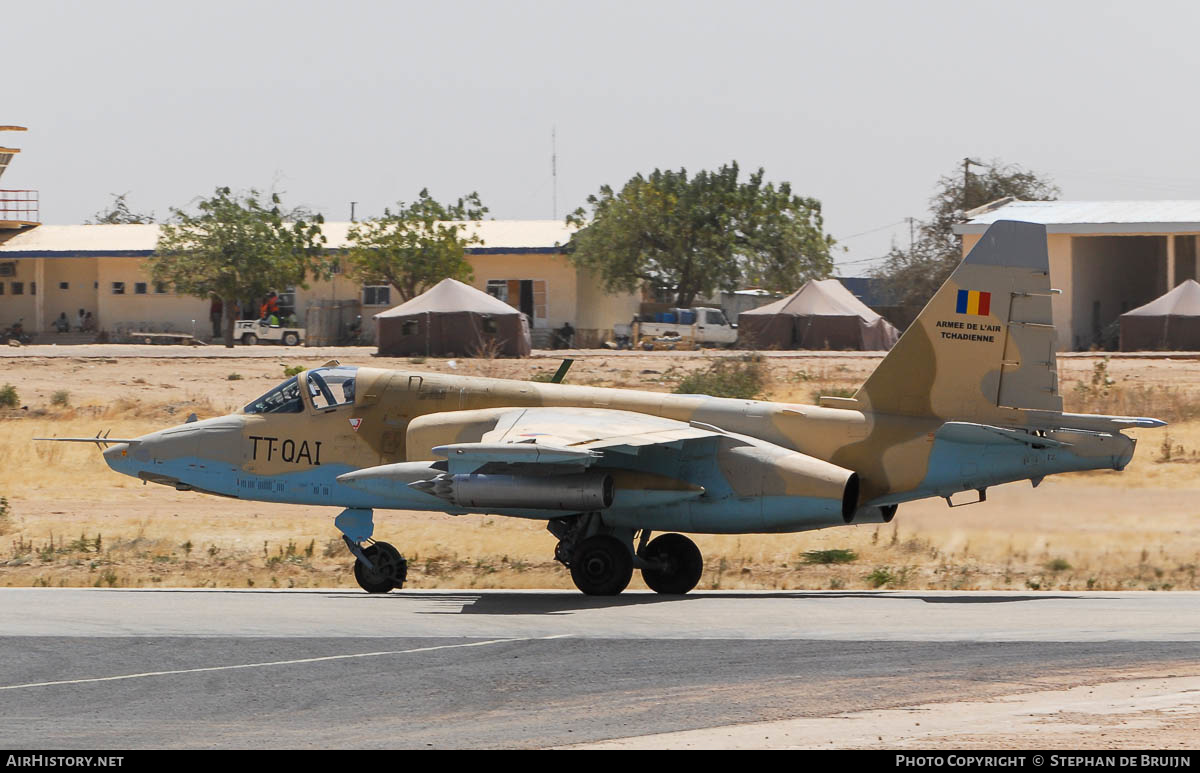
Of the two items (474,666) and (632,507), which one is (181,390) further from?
(474,666)

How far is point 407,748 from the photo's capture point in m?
9.44

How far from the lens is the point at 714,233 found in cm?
6900

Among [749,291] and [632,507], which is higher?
[749,291]

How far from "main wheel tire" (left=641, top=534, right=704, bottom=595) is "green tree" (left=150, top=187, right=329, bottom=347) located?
50.4m

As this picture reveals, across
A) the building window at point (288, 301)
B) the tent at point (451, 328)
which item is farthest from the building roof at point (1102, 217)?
the building window at point (288, 301)

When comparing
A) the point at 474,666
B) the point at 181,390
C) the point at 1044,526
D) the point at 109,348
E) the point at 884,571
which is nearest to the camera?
the point at 474,666

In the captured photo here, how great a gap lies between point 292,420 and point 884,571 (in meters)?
7.62

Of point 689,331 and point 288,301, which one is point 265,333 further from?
point 689,331

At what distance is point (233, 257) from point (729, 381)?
34871 millimetres

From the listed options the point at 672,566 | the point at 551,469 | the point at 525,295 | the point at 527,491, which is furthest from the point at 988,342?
the point at 525,295

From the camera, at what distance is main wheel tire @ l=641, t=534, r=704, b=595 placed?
16594 mm

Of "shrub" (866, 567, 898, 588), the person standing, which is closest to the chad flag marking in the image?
"shrub" (866, 567, 898, 588)
